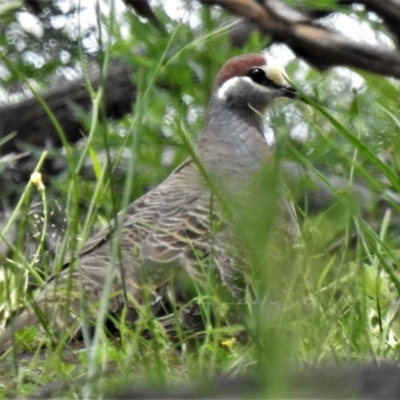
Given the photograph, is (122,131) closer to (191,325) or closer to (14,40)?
(14,40)

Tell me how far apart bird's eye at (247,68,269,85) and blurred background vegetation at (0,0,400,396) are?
10.8 inches

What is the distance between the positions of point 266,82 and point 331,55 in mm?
3257

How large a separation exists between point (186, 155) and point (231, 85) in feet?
3.28

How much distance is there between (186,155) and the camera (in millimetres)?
3582

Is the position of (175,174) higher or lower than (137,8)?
lower

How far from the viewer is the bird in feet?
6.65

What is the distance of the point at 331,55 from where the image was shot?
1.10 metres

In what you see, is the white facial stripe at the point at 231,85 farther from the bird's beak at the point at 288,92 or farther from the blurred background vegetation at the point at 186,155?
the blurred background vegetation at the point at 186,155

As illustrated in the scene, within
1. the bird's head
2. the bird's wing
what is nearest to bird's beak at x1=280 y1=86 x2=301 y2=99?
the bird's head

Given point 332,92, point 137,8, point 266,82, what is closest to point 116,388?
point 137,8

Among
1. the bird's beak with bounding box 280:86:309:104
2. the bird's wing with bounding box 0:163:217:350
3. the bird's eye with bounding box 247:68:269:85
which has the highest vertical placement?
the bird's wing with bounding box 0:163:217:350

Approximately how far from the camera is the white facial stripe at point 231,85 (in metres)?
4.36

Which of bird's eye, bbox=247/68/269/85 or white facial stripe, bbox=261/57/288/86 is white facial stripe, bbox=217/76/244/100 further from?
white facial stripe, bbox=261/57/288/86

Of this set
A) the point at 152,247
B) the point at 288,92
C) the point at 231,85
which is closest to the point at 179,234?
the point at 152,247
